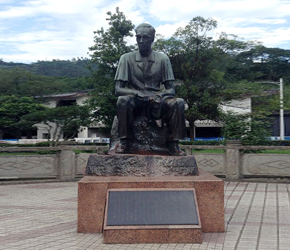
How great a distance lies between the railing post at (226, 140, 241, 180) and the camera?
41.6ft

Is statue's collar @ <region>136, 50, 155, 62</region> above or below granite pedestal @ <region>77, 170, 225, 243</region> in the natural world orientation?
above

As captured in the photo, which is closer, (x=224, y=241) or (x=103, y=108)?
(x=224, y=241)

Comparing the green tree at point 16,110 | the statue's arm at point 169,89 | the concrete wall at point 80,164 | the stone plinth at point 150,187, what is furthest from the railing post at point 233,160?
the green tree at point 16,110

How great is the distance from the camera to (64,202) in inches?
332

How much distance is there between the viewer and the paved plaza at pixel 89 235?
15.9 ft

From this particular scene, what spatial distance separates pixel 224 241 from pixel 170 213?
31.4 inches

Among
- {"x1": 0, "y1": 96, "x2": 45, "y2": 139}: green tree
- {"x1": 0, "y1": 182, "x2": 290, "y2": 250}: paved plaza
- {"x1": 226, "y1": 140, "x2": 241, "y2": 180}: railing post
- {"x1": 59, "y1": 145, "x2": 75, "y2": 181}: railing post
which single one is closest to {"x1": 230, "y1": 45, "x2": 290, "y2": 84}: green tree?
{"x1": 0, "y1": 96, "x2": 45, "y2": 139}: green tree

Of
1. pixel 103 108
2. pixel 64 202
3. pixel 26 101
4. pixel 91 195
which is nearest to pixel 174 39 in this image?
pixel 103 108

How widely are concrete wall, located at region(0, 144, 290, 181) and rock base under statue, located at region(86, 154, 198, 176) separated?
611 cm

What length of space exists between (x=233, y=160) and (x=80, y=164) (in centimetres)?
522

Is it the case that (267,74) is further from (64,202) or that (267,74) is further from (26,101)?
(64,202)

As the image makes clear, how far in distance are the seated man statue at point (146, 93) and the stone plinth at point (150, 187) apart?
1.08 meters

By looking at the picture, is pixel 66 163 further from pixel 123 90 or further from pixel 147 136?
pixel 123 90

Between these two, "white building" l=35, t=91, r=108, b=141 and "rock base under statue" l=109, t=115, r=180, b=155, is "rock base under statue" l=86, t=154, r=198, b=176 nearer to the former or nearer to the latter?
"rock base under statue" l=109, t=115, r=180, b=155
